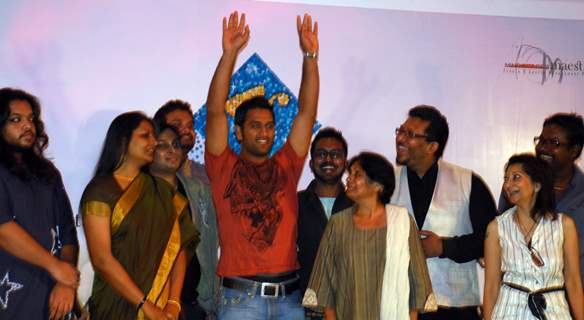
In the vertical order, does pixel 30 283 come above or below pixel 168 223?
below

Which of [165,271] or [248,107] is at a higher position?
[248,107]

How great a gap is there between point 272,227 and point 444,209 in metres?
1.01

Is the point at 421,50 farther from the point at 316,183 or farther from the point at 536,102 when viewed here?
the point at 316,183

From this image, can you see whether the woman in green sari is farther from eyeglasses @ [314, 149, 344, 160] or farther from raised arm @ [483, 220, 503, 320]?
raised arm @ [483, 220, 503, 320]

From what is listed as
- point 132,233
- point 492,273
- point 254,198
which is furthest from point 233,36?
point 492,273

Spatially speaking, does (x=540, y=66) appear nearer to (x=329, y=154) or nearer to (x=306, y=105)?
(x=329, y=154)

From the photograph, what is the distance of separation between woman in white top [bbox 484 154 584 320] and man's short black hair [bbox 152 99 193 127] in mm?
1874

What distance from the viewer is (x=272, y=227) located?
3.47 meters

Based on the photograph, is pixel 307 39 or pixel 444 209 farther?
pixel 444 209

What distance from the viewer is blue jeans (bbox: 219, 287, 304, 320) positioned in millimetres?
3371

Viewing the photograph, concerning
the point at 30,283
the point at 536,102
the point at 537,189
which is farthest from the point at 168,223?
the point at 536,102

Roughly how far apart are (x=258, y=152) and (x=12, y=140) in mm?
1163

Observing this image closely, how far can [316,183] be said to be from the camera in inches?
154

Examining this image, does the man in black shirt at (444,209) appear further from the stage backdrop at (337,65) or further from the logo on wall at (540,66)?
the logo on wall at (540,66)
